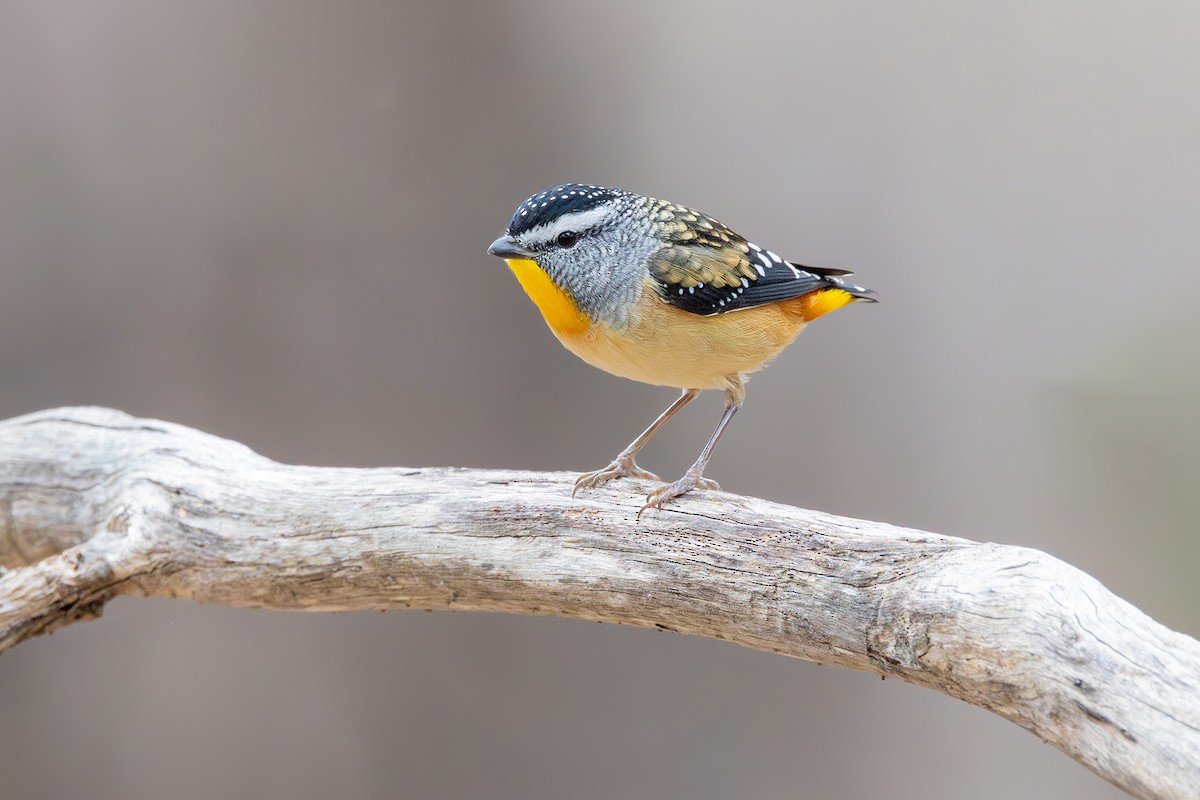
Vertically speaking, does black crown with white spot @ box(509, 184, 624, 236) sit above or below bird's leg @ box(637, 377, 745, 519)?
above

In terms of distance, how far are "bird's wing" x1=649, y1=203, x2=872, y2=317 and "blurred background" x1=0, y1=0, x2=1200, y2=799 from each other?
1.15 meters

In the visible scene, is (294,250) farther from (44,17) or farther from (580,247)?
(580,247)

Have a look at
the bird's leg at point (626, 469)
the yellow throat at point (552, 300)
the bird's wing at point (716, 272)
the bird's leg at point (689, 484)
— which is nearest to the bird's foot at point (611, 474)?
the bird's leg at point (626, 469)

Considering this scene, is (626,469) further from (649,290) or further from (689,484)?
(649,290)

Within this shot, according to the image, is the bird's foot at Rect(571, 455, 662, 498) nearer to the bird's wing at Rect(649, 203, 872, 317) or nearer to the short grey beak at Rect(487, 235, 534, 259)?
the bird's wing at Rect(649, 203, 872, 317)

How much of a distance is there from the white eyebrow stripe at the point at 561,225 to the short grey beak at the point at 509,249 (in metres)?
0.03

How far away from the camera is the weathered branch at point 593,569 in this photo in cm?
160

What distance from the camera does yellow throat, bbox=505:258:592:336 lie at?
2408mm

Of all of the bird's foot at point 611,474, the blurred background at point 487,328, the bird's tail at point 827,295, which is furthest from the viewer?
the blurred background at point 487,328

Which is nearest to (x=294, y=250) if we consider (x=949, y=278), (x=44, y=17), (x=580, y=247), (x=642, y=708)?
(x=44, y=17)

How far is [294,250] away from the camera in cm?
372

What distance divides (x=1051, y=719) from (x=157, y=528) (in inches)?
89.4

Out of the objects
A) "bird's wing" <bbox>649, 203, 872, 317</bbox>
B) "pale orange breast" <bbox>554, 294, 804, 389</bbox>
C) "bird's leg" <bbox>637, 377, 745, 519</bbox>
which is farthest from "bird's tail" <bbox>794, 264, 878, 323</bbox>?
"bird's leg" <bbox>637, 377, 745, 519</bbox>

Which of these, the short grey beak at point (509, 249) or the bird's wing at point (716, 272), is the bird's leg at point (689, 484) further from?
the short grey beak at point (509, 249)
